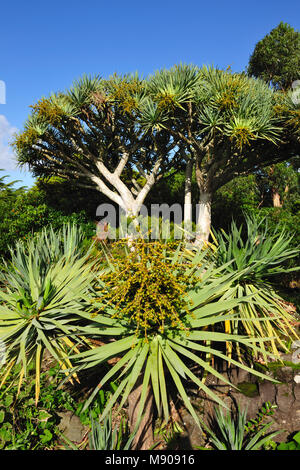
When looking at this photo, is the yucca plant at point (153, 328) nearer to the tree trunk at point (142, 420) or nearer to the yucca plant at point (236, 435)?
the tree trunk at point (142, 420)

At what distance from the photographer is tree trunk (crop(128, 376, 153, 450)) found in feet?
9.03

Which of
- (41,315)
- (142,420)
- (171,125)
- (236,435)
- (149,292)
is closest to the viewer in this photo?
(149,292)

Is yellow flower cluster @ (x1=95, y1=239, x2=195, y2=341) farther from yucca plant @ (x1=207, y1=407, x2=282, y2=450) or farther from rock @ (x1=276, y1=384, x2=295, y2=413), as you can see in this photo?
rock @ (x1=276, y1=384, x2=295, y2=413)

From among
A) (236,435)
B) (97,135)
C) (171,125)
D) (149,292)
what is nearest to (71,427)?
(236,435)

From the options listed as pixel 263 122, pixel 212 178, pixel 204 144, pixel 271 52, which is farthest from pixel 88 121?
pixel 271 52

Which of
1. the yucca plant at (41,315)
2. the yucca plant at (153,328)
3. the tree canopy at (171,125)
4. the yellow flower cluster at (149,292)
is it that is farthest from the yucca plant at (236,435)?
the tree canopy at (171,125)

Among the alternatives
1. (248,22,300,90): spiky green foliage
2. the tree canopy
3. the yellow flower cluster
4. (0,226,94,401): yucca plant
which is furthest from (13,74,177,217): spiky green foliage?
(248,22,300,90): spiky green foliage

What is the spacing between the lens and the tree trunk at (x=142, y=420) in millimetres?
2752

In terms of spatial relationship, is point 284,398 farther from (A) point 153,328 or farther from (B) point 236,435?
(A) point 153,328

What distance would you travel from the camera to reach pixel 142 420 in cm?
276

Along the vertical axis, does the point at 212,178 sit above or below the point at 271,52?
below
